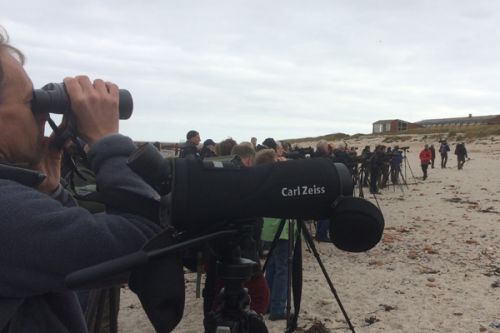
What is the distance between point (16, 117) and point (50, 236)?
34cm

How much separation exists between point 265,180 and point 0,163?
60 cm

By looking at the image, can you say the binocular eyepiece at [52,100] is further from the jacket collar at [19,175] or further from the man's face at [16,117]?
the jacket collar at [19,175]

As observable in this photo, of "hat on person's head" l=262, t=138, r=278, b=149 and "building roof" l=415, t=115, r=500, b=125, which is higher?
"building roof" l=415, t=115, r=500, b=125

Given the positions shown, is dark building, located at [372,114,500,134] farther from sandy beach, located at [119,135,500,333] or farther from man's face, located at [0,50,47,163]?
man's face, located at [0,50,47,163]

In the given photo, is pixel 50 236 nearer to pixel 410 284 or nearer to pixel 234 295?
pixel 234 295

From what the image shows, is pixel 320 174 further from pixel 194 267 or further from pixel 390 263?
pixel 390 263

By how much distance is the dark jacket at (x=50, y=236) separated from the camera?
35.0 inches

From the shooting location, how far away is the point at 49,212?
911mm

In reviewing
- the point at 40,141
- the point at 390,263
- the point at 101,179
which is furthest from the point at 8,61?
the point at 390,263

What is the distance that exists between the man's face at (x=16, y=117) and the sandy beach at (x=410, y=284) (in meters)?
4.01

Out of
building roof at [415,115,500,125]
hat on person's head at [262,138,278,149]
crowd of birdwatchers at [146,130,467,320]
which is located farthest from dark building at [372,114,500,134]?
hat on person's head at [262,138,278,149]

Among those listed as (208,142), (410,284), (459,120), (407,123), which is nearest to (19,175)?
(410,284)

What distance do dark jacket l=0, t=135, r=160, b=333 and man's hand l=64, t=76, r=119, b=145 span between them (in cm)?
4

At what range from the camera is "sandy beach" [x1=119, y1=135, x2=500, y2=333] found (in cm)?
493
